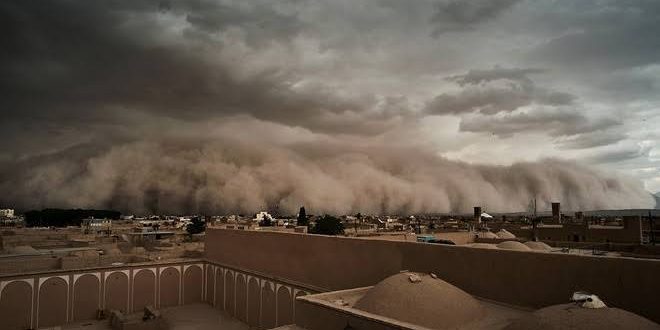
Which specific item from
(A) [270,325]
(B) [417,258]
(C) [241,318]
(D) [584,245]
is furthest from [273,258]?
(D) [584,245]

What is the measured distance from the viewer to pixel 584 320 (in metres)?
7.40

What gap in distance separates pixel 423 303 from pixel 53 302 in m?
22.8

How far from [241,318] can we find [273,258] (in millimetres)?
5556

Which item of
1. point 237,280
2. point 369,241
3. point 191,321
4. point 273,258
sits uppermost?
point 369,241

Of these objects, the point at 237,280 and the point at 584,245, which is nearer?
the point at 584,245

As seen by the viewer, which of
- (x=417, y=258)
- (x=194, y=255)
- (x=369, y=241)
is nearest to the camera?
(x=417, y=258)

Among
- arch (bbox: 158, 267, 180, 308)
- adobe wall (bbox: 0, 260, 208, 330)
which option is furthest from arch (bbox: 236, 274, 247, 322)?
arch (bbox: 158, 267, 180, 308)

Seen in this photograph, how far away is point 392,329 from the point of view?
883 cm

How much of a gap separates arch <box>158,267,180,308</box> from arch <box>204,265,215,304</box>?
5.97 ft


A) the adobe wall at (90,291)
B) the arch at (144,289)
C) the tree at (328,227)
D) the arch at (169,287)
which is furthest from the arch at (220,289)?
the tree at (328,227)

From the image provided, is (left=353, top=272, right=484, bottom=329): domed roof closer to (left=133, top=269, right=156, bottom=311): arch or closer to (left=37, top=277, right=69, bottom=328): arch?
(left=133, top=269, right=156, bottom=311): arch

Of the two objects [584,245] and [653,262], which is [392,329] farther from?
[584,245]

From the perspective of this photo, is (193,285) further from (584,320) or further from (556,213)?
(556,213)

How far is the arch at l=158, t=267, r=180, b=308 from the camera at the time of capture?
28.4 m
